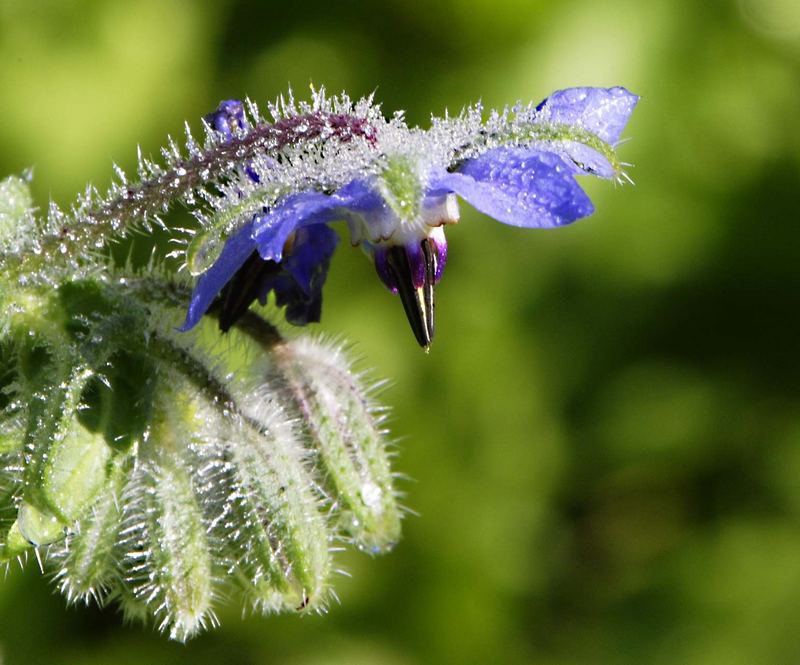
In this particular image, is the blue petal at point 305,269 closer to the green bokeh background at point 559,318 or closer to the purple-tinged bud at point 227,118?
the purple-tinged bud at point 227,118

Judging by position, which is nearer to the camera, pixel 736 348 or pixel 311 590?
pixel 311 590

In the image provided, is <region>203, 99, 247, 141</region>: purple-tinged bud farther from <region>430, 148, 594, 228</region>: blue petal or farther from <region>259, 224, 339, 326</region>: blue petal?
<region>430, 148, 594, 228</region>: blue petal

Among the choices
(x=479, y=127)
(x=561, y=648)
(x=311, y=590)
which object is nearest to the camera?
(x=479, y=127)

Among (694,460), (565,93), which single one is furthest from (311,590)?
(694,460)

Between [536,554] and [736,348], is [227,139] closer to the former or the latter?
[536,554]

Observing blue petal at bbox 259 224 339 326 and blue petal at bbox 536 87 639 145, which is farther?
blue petal at bbox 259 224 339 326

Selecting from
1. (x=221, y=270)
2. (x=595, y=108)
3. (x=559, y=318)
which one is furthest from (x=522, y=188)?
(x=559, y=318)

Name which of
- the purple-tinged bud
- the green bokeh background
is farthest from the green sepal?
the green bokeh background
